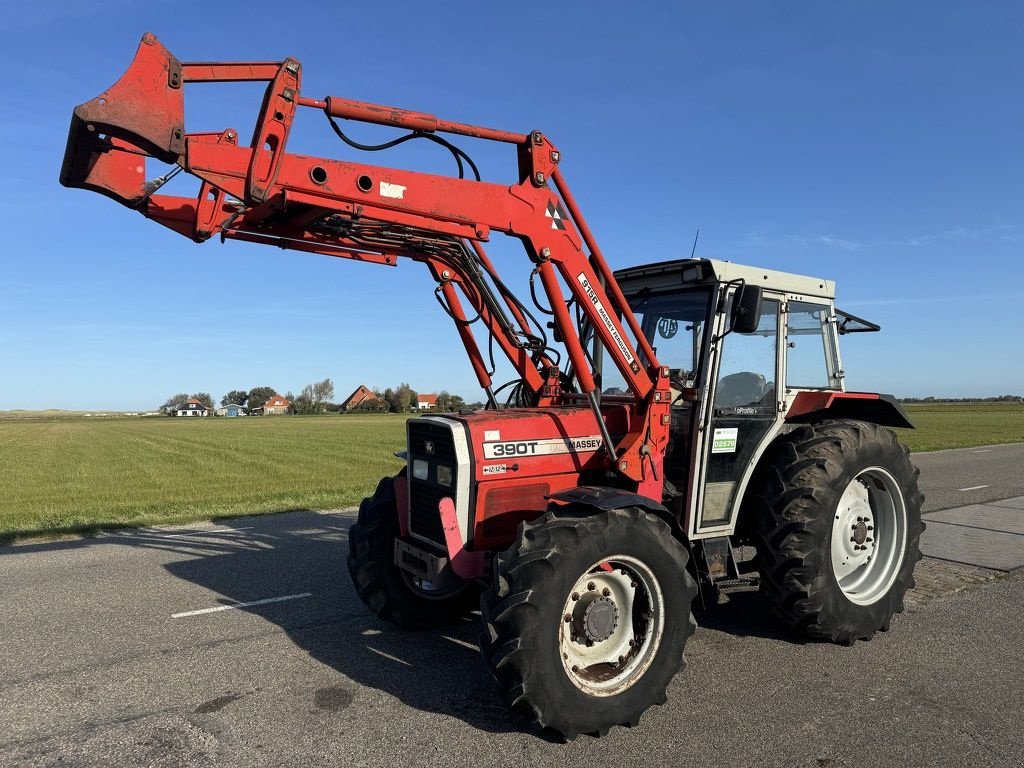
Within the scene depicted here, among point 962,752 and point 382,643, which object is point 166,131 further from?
point 962,752

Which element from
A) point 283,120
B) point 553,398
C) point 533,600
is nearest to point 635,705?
point 533,600

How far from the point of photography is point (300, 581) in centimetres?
680

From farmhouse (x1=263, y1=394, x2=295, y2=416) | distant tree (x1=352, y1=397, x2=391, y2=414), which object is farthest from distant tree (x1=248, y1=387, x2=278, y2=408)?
distant tree (x1=352, y1=397, x2=391, y2=414)

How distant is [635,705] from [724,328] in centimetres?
259

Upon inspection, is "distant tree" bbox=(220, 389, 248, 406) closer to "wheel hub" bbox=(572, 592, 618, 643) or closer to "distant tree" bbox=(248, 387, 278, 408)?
"distant tree" bbox=(248, 387, 278, 408)

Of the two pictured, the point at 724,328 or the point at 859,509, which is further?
the point at 859,509

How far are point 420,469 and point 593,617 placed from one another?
5.24 feet

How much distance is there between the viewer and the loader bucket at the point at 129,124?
3.39m

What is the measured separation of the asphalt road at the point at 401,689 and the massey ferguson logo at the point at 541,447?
4.50ft

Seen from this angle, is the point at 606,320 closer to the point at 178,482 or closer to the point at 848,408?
the point at 848,408

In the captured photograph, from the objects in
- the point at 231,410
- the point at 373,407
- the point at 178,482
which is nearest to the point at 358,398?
the point at 373,407

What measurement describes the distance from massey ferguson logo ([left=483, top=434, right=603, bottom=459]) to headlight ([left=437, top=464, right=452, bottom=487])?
0.26m

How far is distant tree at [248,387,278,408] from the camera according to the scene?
152625 mm

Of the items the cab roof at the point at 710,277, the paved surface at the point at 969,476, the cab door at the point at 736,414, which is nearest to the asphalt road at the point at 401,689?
the cab door at the point at 736,414
